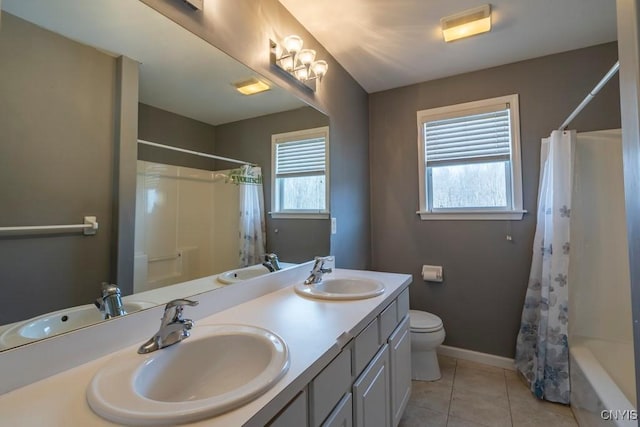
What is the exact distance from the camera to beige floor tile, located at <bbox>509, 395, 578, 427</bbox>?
171 cm

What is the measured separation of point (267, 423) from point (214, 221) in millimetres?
849

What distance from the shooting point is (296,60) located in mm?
1659

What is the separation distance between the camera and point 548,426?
5.50 feet

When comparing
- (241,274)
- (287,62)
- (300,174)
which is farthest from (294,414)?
(287,62)

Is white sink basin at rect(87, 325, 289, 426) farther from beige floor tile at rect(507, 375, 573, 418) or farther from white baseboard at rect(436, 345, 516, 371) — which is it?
white baseboard at rect(436, 345, 516, 371)

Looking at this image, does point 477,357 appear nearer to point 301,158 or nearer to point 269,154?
point 301,158

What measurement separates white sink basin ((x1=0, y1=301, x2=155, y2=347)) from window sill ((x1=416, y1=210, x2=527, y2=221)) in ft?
7.40

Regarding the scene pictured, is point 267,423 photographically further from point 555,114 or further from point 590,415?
point 555,114

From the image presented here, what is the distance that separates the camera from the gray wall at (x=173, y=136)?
1.03 m

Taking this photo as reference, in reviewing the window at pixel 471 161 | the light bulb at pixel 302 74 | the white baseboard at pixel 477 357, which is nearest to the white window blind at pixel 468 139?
the window at pixel 471 161

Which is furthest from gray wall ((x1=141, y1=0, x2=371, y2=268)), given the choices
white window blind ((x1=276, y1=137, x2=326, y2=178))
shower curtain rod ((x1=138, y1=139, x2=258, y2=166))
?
shower curtain rod ((x1=138, y1=139, x2=258, y2=166))

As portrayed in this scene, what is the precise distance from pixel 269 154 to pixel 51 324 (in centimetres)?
114

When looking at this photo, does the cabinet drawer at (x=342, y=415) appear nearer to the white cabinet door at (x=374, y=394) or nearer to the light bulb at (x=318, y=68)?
the white cabinet door at (x=374, y=394)

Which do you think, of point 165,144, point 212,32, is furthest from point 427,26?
point 165,144
